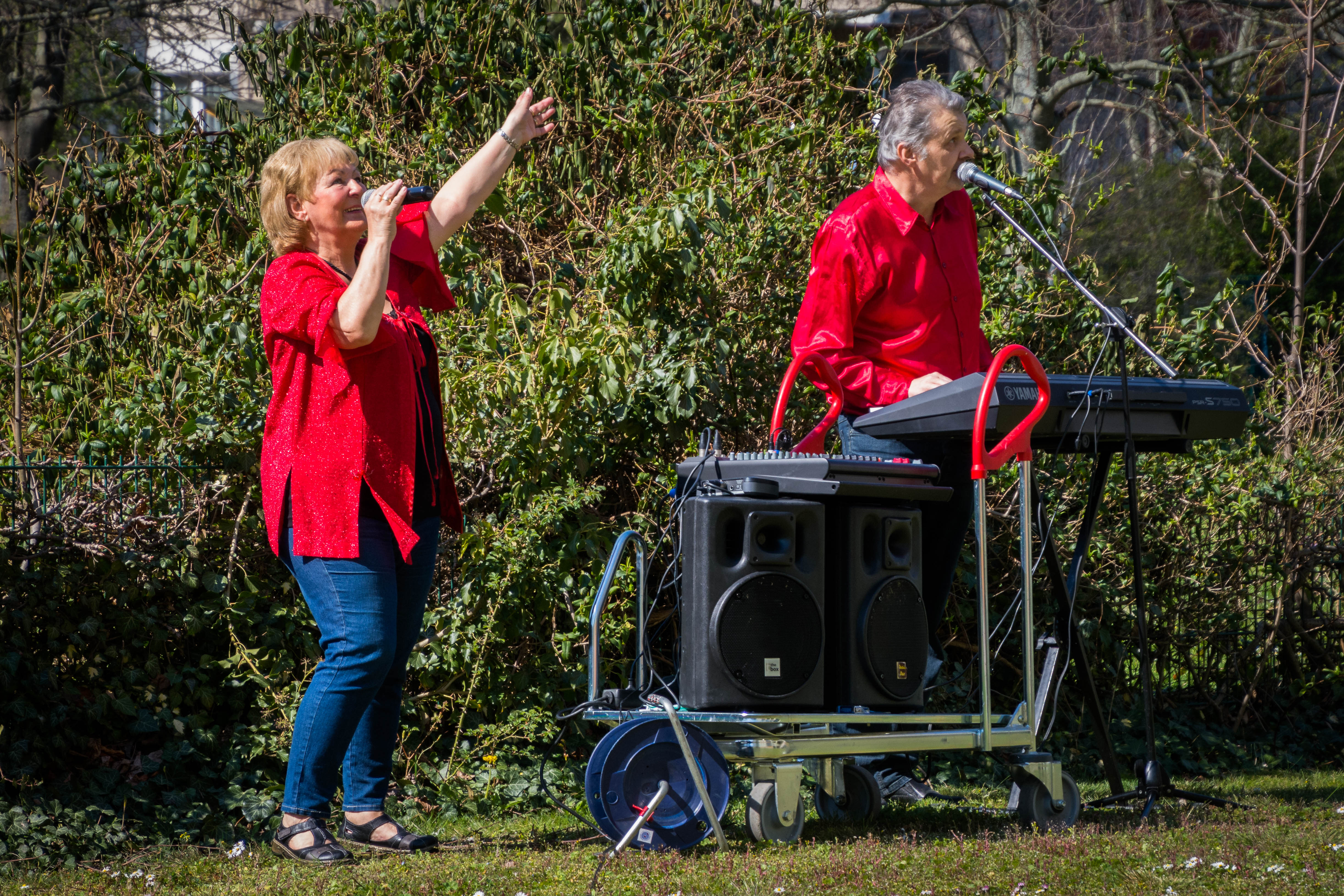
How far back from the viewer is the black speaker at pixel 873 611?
3.43 metres

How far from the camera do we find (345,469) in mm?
3184

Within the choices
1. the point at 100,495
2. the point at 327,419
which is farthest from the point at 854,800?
the point at 100,495

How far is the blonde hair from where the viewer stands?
3.30 m

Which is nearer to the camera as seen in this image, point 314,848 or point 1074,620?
point 314,848

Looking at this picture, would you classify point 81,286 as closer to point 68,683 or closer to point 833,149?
point 68,683

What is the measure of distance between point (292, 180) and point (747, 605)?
1.50 m

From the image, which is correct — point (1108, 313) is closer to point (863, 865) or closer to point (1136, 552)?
point (1136, 552)

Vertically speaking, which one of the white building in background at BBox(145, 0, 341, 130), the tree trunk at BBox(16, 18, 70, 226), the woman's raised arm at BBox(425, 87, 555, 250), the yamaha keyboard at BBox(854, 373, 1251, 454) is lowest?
the yamaha keyboard at BBox(854, 373, 1251, 454)

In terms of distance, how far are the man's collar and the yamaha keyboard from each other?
53 cm

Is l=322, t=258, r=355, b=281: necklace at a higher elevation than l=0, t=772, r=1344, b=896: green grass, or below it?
higher

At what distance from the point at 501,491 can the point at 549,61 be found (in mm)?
1989

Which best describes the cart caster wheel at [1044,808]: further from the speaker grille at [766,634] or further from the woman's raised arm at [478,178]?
the woman's raised arm at [478,178]

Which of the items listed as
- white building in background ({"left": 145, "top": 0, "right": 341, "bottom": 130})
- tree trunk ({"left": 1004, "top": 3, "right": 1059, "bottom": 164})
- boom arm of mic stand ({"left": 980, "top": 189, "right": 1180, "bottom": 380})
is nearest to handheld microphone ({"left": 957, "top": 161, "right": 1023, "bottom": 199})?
boom arm of mic stand ({"left": 980, "top": 189, "right": 1180, "bottom": 380})

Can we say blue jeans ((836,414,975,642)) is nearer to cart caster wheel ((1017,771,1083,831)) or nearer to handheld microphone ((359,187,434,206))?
cart caster wheel ((1017,771,1083,831))
